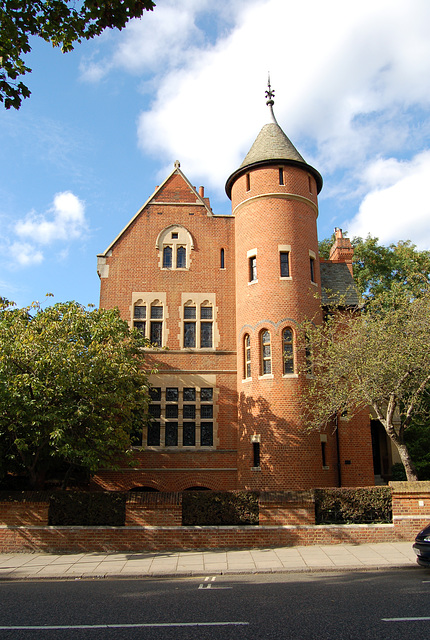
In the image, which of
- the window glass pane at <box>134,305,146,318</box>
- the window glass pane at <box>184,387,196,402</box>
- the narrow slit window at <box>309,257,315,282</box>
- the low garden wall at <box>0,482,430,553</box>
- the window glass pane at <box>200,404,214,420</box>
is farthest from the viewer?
the window glass pane at <box>134,305,146,318</box>

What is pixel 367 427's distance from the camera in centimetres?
2189

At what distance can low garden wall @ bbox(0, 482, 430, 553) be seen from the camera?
14.2 metres

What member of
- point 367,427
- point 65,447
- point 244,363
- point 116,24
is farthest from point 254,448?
point 116,24

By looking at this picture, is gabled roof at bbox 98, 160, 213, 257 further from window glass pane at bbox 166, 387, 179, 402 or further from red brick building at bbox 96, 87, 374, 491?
window glass pane at bbox 166, 387, 179, 402

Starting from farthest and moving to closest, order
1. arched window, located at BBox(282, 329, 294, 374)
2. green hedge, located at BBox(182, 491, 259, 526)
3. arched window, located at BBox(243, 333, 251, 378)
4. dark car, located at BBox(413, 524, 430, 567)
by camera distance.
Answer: arched window, located at BBox(243, 333, 251, 378) < arched window, located at BBox(282, 329, 294, 374) < green hedge, located at BBox(182, 491, 259, 526) < dark car, located at BBox(413, 524, 430, 567)

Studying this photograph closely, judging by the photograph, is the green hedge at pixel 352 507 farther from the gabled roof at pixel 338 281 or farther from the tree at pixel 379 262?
the tree at pixel 379 262

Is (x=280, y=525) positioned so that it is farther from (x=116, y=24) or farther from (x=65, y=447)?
(x=116, y=24)

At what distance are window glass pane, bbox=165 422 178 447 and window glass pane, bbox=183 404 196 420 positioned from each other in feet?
1.97

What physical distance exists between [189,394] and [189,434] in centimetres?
173

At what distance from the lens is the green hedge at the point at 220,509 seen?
14.7 meters

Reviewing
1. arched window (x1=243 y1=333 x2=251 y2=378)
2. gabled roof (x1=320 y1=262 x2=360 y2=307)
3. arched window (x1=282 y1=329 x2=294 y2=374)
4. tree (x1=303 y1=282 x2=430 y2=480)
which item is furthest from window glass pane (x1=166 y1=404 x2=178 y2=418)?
gabled roof (x1=320 y1=262 x2=360 y2=307)

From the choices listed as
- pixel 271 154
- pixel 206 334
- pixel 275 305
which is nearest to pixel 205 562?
pixel 275 305

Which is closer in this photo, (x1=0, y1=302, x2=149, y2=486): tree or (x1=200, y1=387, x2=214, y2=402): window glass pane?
(x1=0, y1=302, x2=149, y2=486): tree

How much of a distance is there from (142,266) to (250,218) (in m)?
5.52
